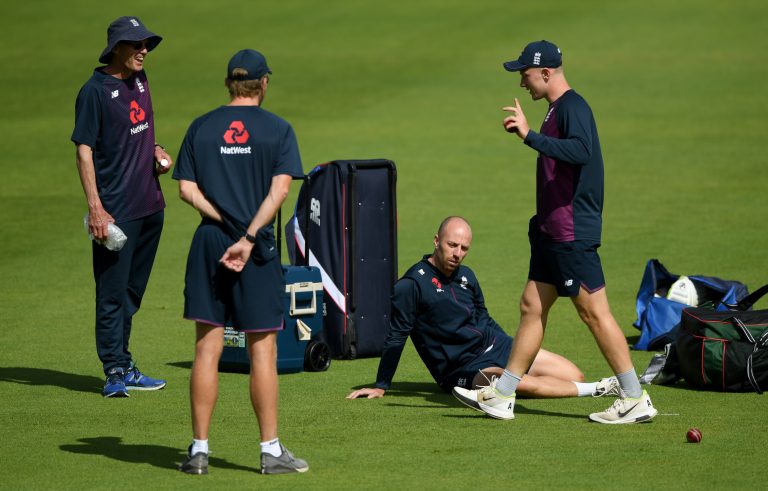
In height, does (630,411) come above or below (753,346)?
below

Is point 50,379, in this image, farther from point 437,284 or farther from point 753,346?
point 753,346

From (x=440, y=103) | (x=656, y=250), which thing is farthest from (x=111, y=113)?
(x=440, y=103)

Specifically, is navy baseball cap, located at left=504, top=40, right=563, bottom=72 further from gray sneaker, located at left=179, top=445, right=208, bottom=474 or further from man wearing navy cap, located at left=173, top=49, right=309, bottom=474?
gray sneaker, located at left=179, top=445, right=208, bottom=474

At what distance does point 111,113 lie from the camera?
934 cm

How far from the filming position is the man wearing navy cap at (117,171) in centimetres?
923

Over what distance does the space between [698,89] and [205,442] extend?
1985cm

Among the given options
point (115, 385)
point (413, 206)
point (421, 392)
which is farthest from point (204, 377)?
point (413, 206)

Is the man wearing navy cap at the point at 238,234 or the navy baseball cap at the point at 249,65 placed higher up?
the navy baseball cap at the point at 249,65

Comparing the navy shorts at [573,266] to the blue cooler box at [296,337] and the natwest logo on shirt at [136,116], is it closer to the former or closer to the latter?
the blue cooler box at [296,337]

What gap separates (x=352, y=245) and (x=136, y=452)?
3.51 m

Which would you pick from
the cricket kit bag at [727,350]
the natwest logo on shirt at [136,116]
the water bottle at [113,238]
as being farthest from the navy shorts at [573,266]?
the natwest logo on shirt at [136,116]

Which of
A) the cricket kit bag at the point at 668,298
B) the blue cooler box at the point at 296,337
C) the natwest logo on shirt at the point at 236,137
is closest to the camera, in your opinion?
the natwest logo on shirt at the point at 236,137

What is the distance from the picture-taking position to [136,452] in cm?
763

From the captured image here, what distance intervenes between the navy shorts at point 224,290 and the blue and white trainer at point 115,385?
7.84ft
